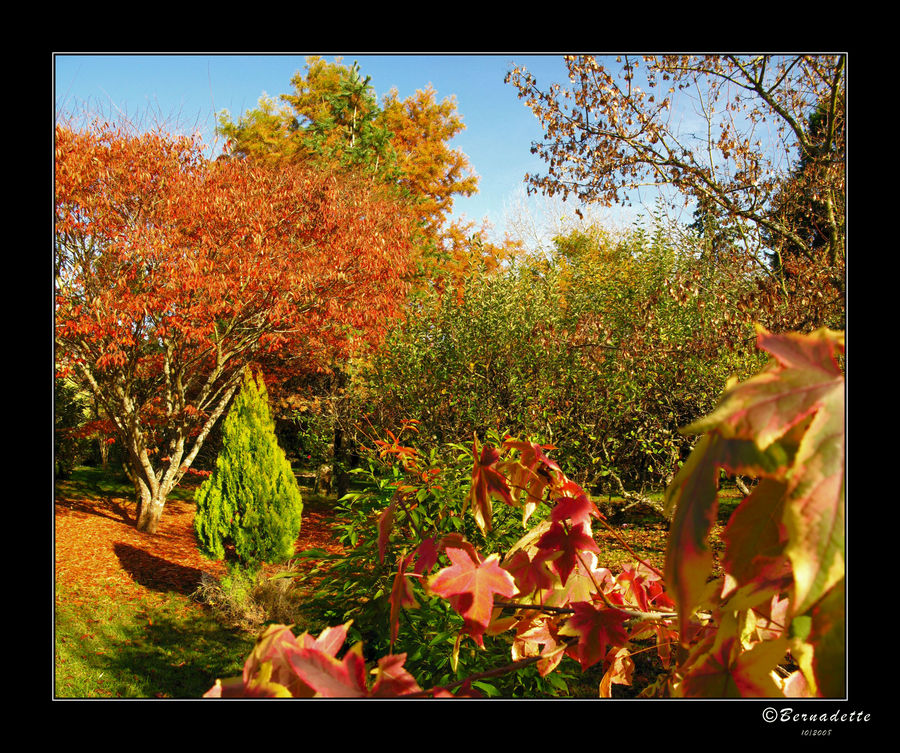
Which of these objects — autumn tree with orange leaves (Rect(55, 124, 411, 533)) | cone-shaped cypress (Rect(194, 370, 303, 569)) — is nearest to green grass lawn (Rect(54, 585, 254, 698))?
cone-shaped cypress (Rect(194, 370, 303, 569))

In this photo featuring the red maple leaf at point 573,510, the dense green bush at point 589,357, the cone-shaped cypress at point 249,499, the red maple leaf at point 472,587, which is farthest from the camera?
the cone-shaped cypress at point 249,499

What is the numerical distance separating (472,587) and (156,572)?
7.11 m

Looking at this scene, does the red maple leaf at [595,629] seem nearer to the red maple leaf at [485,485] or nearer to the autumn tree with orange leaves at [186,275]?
the red maple leaf at [485,485]

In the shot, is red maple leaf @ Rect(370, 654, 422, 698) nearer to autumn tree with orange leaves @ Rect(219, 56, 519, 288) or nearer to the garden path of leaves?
the garden path of leaves

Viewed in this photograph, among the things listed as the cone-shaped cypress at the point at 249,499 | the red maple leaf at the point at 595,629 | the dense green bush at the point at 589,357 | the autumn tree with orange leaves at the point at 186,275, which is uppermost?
the autumn tree with orange leaves at the point at 186,275

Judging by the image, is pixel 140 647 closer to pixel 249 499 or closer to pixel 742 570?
pixel 249 499

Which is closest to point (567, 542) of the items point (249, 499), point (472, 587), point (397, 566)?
point (472, 587)

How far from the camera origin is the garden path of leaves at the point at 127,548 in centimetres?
638

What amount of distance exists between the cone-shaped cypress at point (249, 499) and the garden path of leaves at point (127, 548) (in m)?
0.87

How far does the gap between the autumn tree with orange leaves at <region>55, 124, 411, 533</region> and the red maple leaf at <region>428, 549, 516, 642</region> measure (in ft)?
22.7

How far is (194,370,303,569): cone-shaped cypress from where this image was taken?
19.0 ft

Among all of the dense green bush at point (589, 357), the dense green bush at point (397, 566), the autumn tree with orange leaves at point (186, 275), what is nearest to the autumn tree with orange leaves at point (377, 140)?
the autumn tree with orange leaves at point (186, 275)

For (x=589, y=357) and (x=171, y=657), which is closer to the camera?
(x=171, y=657)

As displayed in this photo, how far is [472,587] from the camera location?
2.46ft
